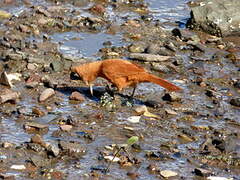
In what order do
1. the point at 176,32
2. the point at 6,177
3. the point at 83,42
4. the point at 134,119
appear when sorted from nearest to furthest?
1. the point at 6,177
2. the point at 134,119
3. the point at 83,42
4. the point at 176,32

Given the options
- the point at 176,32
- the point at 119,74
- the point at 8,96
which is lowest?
the point at 8,96

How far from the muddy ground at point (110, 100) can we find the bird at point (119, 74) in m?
0.23

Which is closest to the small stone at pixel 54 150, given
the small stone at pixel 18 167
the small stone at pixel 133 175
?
the small stone at pixel 18 167

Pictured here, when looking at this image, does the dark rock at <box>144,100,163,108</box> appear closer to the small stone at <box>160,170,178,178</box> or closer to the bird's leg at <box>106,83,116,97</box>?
the bird's leg at <box>106,83,116,97</box>

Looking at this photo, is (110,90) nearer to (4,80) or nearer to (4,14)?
(4,80)

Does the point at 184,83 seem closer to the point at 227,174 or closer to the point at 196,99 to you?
the point at 196,99

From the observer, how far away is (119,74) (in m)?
8.45

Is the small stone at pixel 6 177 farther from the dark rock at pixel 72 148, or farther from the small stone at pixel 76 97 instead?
the small stone at pixel 76 97

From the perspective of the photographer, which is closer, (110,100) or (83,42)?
(110,100)

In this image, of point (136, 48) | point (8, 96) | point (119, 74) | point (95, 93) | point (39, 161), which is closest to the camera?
point (39, 161)

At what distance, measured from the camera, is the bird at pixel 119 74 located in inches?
328

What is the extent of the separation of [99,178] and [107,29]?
5363mm

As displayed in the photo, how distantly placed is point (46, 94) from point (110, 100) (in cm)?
87

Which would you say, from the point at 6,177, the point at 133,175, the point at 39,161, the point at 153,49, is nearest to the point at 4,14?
the point at 153,49
